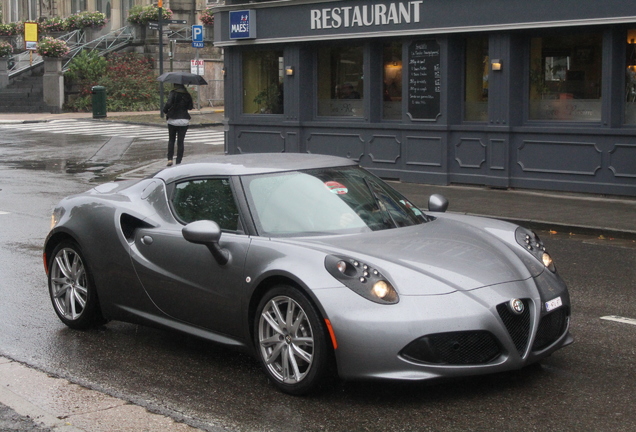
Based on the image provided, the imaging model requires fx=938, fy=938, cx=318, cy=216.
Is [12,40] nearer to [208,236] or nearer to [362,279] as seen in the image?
[208,236]

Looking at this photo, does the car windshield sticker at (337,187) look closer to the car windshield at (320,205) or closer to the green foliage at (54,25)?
the car windshield at (320,205)

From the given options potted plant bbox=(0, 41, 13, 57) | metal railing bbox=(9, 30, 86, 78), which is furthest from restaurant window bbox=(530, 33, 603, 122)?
potted plant bbox=(0, 41, 13, 57)

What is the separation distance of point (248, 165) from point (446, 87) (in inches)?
416

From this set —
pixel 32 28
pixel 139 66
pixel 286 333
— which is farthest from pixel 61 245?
pixel 32 28

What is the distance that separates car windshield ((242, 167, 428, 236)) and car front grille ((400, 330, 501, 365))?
114cm

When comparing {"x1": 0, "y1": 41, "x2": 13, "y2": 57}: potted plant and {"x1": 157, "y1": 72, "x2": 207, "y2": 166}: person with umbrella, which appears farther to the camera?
{"x1": 0, "y1": 41, "x2": 13, "y2": 57}: potted plant

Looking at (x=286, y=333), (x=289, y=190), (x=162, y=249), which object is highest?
(x=289, y=190)

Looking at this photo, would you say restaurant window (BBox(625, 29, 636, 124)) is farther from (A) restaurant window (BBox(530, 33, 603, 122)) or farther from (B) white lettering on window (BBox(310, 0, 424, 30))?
(B) white lettering on window (BBox(310, 0, 424, 30))

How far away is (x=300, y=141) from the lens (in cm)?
1880

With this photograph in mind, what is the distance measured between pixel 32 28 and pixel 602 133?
3439cm

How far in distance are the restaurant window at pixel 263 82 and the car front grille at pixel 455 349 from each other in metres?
14.7

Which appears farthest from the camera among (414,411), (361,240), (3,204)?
(3,204)

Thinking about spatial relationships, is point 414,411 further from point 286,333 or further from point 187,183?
point 187,183

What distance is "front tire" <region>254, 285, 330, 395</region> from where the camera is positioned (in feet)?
16.6
